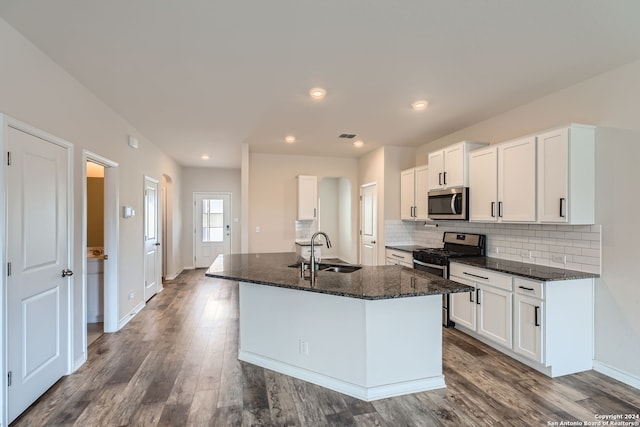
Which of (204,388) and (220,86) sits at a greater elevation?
(220,86)

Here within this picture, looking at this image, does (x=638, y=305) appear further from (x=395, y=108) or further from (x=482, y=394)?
(x=395, y=108)

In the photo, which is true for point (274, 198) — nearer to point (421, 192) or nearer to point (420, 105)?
point (421, 192)

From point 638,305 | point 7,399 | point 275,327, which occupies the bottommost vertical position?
point 7,399

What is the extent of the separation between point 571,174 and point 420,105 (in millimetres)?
1562

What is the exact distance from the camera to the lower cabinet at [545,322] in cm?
277

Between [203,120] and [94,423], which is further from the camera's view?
[203,120]

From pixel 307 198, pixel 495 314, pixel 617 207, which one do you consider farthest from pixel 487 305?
pixel 307 198

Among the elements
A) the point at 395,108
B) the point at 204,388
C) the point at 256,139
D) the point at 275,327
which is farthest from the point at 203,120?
the point at 204,388

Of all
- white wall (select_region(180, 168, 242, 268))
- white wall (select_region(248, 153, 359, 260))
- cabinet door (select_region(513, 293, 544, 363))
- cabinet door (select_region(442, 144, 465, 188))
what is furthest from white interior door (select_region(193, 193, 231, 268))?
cabinet door (select_region(513, 293, 544, 363))

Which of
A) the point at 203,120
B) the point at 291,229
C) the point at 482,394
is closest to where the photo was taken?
the point at 482,394

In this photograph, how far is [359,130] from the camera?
456 cm

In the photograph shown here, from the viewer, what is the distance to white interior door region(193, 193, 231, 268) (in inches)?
325

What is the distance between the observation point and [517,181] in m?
3.26

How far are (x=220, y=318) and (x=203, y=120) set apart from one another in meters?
2.63
